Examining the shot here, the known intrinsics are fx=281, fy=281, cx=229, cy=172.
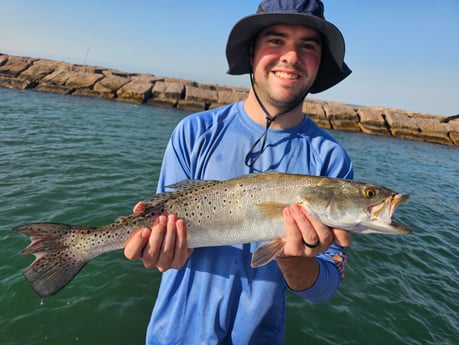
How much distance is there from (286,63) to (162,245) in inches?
83.9

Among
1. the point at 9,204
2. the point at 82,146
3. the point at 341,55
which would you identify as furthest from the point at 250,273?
the point at 82,146

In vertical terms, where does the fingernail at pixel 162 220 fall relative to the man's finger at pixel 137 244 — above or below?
above

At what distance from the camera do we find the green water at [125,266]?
16.2 ft

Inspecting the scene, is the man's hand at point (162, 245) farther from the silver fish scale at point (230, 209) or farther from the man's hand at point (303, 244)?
the man's hand at point (303, 244)

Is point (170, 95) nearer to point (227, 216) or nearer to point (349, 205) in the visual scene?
point (227, 216)

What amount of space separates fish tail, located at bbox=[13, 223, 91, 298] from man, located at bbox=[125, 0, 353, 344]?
75cm

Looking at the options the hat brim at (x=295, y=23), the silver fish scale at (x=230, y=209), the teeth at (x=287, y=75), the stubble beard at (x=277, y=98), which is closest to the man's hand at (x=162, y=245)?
the silver fish scale at (x=230, y=209)

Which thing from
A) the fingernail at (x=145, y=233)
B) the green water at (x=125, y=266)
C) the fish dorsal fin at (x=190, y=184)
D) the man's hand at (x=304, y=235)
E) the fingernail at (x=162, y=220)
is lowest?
the green water at (x=125, y=266)

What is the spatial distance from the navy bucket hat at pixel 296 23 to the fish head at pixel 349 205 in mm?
1455

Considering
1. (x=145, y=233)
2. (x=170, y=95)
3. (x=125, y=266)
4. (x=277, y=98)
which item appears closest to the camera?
(x=145, y=233)

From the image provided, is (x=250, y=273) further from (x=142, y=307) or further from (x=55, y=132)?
(x=55, y=132)

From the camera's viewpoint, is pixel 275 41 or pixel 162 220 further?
pixel 275 41

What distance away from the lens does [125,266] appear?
6359mm

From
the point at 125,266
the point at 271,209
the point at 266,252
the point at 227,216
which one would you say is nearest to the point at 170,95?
the point at 125,266
